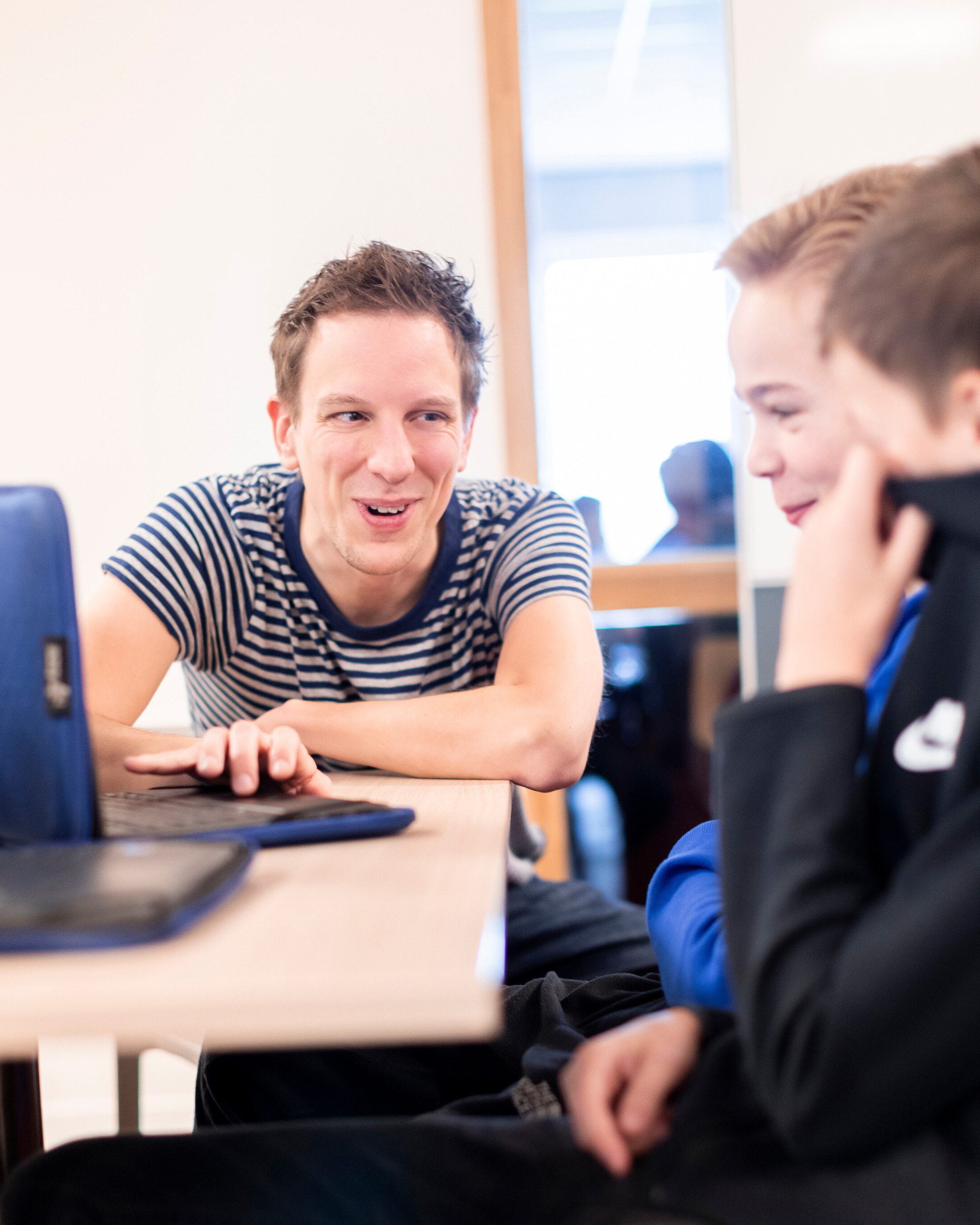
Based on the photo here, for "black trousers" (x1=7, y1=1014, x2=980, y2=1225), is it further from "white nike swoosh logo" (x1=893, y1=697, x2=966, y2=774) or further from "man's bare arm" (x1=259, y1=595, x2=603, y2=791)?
"man's bare arm" (x1=259, y1=595, x2=603, y2=791)

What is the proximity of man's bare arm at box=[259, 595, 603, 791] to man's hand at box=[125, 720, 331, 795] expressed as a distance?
0.18 metres

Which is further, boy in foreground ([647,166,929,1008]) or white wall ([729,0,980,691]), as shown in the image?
white wall ([729,0,980,691])

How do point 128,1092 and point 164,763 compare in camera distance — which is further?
point 128,1092

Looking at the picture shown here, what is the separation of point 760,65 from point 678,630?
4.71 ft

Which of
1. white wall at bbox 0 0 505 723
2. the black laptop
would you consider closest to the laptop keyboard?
the black laptop

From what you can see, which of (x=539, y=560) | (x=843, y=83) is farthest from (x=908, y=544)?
(x=843, y=83)

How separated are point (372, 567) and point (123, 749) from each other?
1.33ft

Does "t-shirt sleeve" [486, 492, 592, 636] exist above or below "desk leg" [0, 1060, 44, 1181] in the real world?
above

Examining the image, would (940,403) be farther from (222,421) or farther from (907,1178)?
(222,421)

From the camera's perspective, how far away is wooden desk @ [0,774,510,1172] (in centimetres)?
46

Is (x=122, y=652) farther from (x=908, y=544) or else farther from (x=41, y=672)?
(x=908, y=544)

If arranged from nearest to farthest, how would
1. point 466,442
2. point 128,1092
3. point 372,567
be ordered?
1. point 128,1092
2. point 372,567
3. point 466,442

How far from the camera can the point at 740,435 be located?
7.82 ft

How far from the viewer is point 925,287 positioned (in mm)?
595
